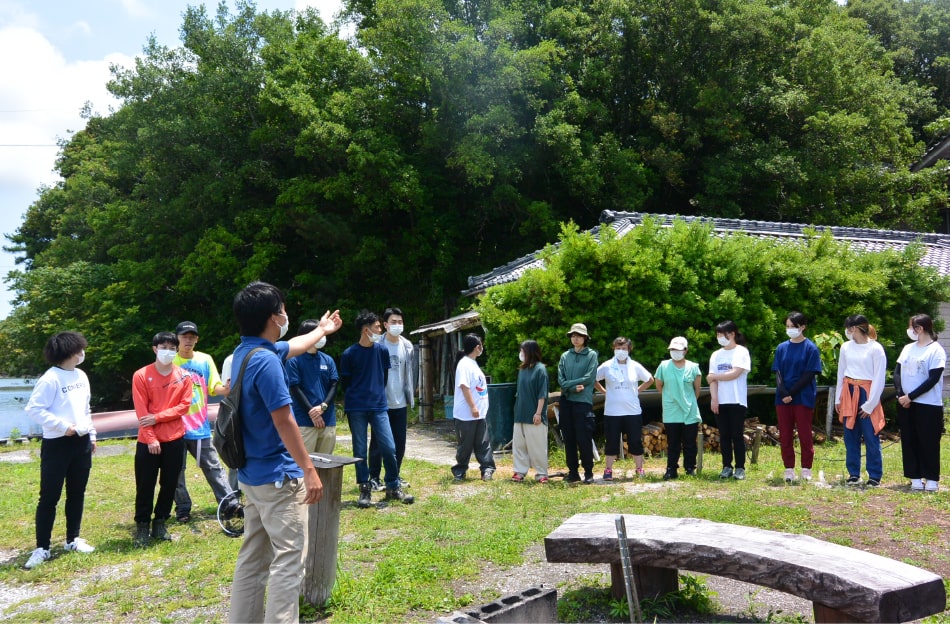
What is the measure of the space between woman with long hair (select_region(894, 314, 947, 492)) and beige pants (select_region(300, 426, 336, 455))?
565cm

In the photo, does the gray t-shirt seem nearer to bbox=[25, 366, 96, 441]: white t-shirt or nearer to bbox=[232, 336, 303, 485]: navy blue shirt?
bbox=[25, 366, 96, 441]: white t-shirt

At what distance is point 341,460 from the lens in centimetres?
428

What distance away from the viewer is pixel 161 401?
20.1 feet

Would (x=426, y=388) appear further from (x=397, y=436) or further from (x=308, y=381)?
Result: (x=308, y=381)

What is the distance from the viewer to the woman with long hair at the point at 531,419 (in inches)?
334

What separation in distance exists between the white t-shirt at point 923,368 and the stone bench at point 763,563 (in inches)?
166

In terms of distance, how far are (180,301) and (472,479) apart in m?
19.3

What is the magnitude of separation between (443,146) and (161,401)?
16760 millimetres

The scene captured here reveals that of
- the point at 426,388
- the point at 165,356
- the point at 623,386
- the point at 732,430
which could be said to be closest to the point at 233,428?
the point at 165,356

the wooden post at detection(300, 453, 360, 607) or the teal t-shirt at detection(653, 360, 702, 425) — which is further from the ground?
the teal t-shirt at detection(653, 360, 702, 425)

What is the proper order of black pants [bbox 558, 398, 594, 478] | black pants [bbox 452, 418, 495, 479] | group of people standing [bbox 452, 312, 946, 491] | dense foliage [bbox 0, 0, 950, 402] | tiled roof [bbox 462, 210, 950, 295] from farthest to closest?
dense foliage [bbox 0, 0, 950, 402] < tiled roof [bbox 462, 210, 950, 295] < black pants [bbox 452, 418, 495, 479] < black pants [bbox 558, 398, 594, 478] < group of people standing [bbox 452, 312, 946, 491]

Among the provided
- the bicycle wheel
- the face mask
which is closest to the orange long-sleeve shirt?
the face mask

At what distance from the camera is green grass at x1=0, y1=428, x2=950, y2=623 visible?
174 inches

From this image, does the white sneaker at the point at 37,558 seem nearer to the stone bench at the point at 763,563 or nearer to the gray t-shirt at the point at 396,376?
the gray t-shirt at the point at 396,376
